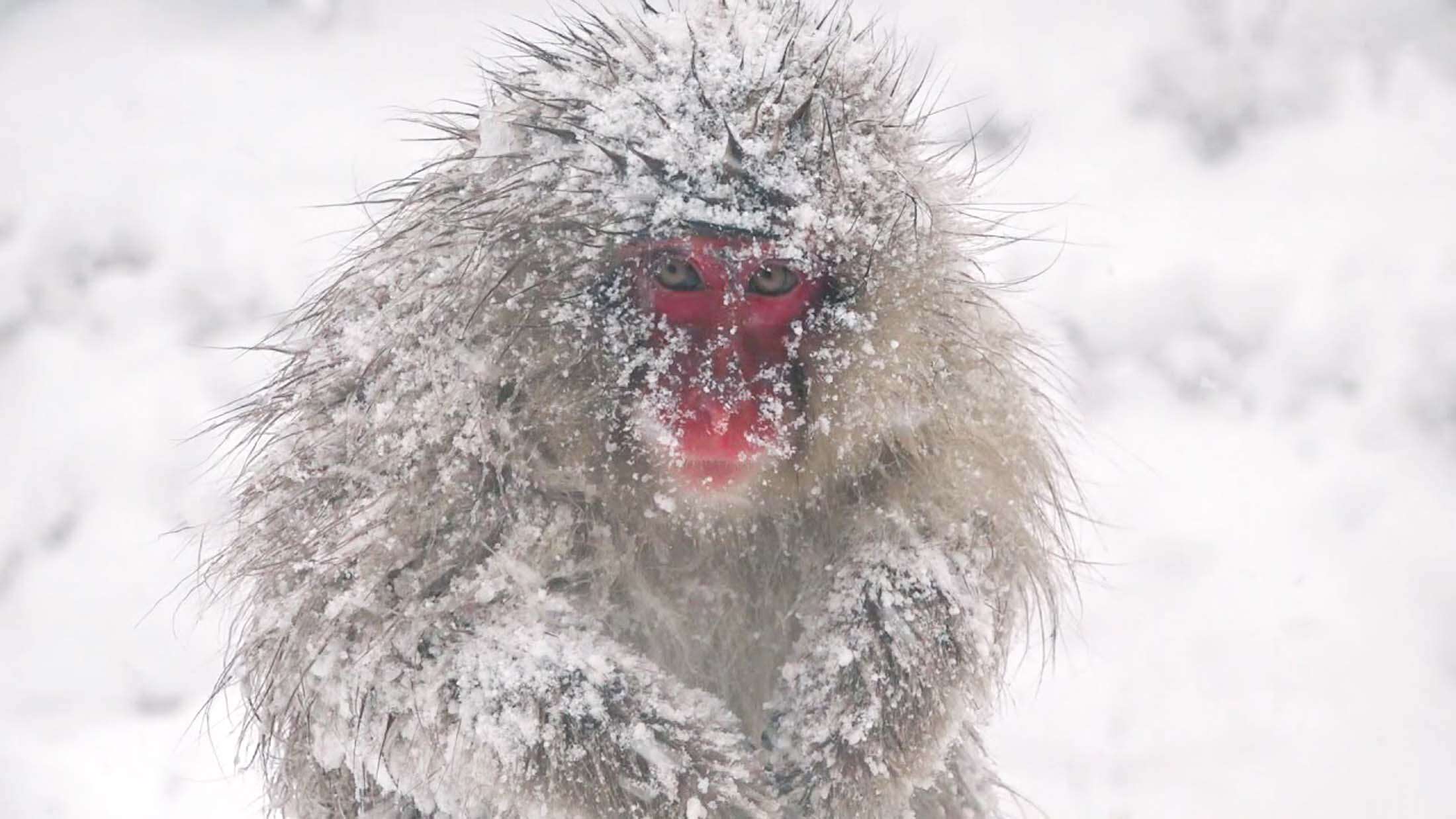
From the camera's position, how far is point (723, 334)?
1.36 metres

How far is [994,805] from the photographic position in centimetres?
187

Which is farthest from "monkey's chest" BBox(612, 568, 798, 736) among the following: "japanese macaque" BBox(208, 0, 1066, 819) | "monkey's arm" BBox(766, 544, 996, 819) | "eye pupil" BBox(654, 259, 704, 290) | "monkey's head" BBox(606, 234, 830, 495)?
"eye pupil" BBox(654, 259, 704, 290)

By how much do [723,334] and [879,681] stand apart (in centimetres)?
49

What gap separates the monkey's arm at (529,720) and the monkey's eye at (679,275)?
409mm

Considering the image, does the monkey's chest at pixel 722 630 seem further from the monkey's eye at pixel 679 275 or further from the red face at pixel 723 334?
the monkey's eye at pixel 679 275

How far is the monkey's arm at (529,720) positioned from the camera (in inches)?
55.3

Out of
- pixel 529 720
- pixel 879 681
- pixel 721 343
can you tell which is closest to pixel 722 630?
pixel 879 681

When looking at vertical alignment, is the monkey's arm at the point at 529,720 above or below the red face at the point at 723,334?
below

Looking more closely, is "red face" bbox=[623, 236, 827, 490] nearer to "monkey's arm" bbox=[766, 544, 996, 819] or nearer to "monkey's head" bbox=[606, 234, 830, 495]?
"monkey's head" bbox=[606, 234, 830, 495]

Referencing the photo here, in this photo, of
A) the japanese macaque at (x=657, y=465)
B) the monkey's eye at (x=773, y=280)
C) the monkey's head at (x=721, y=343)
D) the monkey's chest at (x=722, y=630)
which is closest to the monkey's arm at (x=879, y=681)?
Result: the japanese macaque at (x=657, y=465)

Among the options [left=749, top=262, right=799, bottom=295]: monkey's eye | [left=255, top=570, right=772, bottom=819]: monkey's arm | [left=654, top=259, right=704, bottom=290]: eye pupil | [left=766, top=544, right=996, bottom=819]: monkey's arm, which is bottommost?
[left=255, top=570, right=772, bottom=819]: monkey's arm

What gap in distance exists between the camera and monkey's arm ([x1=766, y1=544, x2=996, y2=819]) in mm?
1521

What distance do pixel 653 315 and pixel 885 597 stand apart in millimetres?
474

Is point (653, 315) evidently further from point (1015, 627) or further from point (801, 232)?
point (1015, 627)
